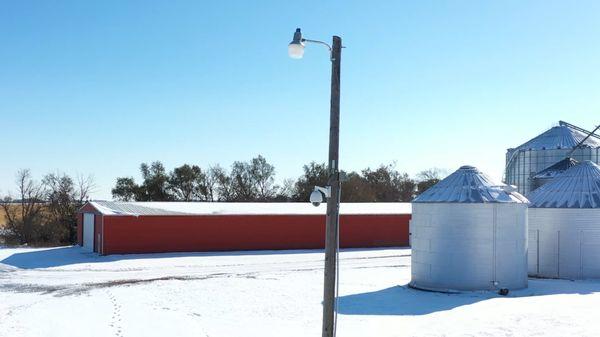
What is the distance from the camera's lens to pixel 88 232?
124 feet

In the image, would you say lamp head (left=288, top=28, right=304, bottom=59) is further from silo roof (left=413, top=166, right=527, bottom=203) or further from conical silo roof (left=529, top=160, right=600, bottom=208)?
conical silo roof (left=529, top=160, right=600, bottom=208)

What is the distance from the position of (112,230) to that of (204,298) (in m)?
17.2

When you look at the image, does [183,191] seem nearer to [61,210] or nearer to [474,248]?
[61,210]

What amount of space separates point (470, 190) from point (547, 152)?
18793 mm

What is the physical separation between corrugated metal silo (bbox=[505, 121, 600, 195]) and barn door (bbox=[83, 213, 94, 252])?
2653cm

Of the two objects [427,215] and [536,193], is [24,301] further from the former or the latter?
[536,193]

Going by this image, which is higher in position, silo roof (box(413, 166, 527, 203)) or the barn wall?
silo roof (box(413, 166, 527, 203))

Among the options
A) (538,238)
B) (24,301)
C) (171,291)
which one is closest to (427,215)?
(538,238)

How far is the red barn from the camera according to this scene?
3522 centimetres

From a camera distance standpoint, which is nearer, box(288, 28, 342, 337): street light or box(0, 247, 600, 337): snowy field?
box(288, 28, 342, 337): street light

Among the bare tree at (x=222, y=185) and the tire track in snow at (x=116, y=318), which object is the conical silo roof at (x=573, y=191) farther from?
the bare tree at (x=222, y=185)

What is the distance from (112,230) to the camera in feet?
114

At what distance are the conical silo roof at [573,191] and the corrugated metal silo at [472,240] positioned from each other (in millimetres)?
4044

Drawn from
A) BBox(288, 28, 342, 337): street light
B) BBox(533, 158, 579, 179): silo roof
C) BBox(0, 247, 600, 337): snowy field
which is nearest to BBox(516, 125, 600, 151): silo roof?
BBox(533, 158, 579, 179): silo roof
